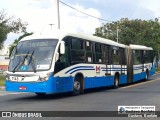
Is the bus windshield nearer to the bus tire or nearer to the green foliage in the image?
the bus tire

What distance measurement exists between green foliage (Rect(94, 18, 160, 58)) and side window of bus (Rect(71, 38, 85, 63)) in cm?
5177

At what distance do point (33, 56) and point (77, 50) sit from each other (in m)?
2.68

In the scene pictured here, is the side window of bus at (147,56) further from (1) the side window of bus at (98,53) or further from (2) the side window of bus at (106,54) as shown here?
(1) the side window of bus at (98,53)

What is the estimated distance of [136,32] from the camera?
3179 inches

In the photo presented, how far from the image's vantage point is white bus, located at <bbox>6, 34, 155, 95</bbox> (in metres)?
16.3

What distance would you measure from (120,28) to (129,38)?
547cm

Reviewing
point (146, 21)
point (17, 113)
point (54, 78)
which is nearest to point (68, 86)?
point (54, 78)

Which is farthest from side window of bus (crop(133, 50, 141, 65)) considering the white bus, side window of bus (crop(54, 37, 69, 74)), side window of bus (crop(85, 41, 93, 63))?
side window of bus (crop(54, 37, 69, 74))

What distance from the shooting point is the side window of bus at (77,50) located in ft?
59.9

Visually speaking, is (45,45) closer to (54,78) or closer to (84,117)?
(54,78)

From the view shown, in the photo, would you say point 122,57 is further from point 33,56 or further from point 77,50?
point 33,56

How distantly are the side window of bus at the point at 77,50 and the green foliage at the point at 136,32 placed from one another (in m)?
51.8

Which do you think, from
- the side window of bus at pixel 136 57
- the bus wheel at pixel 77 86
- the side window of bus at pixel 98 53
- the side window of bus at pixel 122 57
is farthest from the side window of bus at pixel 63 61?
the side window of bus at pixel 136 57

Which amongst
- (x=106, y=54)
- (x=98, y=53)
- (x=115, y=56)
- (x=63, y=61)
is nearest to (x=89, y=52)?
(x=98, y=53)
